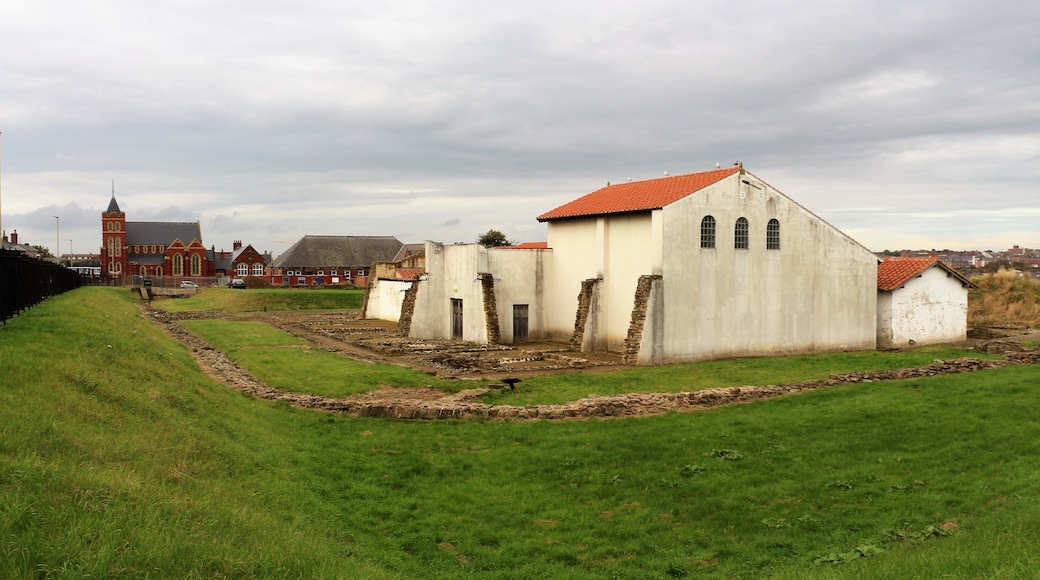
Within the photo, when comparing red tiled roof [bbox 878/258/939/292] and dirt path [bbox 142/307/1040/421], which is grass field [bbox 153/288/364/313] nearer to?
dirt path [bbox 142/307/1040/421]

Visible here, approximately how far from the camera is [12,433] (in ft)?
27.3

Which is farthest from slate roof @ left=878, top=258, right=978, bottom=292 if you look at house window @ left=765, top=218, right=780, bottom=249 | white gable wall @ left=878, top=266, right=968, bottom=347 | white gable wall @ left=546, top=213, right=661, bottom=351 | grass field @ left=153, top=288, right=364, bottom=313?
grass field @ left=153, top=288, right=364, bottom=313

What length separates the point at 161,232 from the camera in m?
107

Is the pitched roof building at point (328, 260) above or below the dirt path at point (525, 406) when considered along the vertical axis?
above

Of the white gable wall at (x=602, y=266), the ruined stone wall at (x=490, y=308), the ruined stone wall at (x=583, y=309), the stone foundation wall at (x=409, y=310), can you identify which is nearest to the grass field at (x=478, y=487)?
the white gable wall at (x=602, y=266)

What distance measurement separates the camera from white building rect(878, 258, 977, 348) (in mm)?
36344

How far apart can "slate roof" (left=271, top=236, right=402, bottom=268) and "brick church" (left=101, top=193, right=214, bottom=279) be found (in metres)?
14.3

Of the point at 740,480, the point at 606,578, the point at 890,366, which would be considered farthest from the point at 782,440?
the point at 890,366

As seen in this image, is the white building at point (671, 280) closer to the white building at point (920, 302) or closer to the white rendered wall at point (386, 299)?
the white building at point (920, 302)

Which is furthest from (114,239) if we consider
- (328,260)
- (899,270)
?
(899,270)

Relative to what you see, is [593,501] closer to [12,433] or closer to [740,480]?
[740,480]

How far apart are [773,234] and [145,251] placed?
98371mm

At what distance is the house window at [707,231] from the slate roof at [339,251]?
71490 millimetres

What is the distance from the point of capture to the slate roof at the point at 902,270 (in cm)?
3631
